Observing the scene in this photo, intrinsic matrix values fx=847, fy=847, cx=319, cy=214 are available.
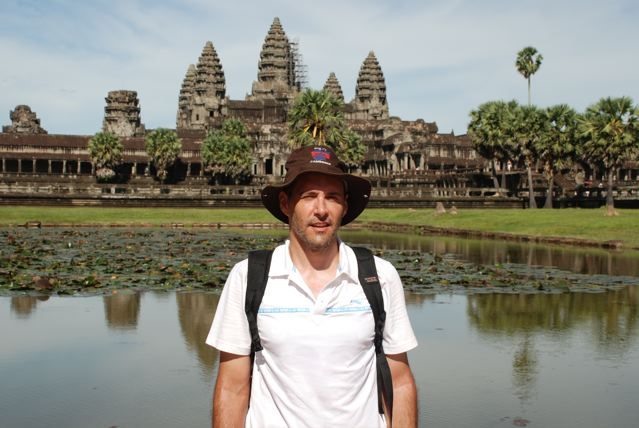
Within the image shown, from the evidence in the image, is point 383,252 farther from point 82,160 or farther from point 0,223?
point 82,160

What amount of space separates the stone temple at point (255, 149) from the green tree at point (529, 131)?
21.4ft

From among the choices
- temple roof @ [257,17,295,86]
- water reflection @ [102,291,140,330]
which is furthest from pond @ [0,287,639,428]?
temple roof @ [257,17,295,86]

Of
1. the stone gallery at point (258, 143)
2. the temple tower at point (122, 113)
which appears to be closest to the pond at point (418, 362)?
the stone gallery at point (258, 143)

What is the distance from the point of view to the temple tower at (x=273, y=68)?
138 m

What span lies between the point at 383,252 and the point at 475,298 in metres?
11.8

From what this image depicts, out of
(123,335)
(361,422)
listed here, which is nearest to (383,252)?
(123,335)

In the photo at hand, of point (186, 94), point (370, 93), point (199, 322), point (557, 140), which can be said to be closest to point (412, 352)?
point (199, 322)

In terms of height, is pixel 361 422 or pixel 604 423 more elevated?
pixel 361 422

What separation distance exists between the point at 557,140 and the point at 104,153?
5003 cm

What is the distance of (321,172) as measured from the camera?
474cm

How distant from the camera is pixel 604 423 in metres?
9.05

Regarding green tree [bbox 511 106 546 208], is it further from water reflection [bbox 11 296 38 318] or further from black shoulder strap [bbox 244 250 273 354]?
black shoulder strap [bbox 244 250 273 354]

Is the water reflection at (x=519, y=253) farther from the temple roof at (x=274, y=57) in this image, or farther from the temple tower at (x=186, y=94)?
the temple tower at (x=186, y=94)

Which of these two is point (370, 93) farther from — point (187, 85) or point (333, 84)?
point (187, 85)
